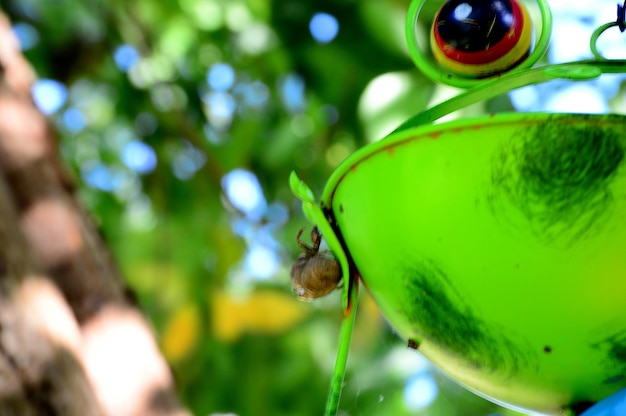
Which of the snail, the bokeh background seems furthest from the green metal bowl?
the bokeh background

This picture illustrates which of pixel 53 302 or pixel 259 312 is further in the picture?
pixel 259 312

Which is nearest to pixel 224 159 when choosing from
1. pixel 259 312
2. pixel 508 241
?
pixel 259 312

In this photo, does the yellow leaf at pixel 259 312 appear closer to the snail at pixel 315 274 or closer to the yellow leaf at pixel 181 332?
the yellow leaf at pixel 181 332

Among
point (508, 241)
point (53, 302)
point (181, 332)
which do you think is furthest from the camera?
point (181, 332)

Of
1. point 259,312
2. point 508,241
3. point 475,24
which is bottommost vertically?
point 508,241

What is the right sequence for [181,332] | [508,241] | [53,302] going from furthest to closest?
[181,332] → [53,302] → [508,241]

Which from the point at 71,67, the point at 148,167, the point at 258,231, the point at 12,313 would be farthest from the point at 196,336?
the point at 12,313

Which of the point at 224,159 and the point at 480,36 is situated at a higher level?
the point at 224,159

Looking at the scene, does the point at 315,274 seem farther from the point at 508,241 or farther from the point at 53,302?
the point at 53,302

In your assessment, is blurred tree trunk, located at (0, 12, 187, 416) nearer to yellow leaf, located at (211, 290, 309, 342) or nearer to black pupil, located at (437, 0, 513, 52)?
black pupil, located at (437, 0, 513, 52)

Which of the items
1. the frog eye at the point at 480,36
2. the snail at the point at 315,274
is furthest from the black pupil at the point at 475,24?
the snail at the point at 315,274
